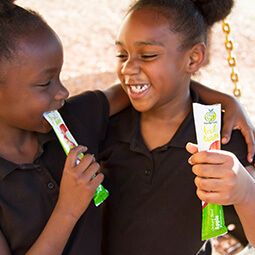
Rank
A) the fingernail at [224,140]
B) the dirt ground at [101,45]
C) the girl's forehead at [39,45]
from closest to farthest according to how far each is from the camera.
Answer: the girl's forehead at [39,45] → the fingernail at [224,140] → the dirt ground at [101,45]

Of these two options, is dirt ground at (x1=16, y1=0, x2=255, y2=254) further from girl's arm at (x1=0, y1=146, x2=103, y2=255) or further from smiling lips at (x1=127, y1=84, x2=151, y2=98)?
girl's arm at (x1=0, y1=146, x2=103, y2=255)

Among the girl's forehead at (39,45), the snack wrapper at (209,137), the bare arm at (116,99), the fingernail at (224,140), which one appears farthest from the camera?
the bare arm at (116,99)

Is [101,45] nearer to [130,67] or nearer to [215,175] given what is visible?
Result: [130,67]

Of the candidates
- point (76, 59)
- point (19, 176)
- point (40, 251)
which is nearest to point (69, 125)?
point (19, 176)

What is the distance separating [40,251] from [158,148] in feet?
1.90

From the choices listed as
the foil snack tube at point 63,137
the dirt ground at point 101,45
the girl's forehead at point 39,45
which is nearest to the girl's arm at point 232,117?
the foil snack tube at point 63,137

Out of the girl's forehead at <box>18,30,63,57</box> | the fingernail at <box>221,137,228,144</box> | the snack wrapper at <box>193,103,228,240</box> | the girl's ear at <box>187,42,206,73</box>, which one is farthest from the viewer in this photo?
the girl's ear at <box>187,42,206,73</box>

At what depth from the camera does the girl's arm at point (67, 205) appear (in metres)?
1.15

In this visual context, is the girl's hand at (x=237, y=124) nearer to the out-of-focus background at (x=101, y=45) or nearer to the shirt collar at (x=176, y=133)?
the shirt collar at (x=176, y=133)

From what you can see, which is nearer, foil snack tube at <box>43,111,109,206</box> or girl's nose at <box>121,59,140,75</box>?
foil snack tube at <box>43,111,109,206</box>

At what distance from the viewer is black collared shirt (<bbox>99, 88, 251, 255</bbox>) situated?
4.76ft

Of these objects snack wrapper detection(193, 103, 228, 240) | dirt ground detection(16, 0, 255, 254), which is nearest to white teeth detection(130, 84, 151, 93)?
snack wrapper detection(193, 103, 228, 240)

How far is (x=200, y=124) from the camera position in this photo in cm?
101

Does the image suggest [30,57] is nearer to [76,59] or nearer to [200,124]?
[200,124]
